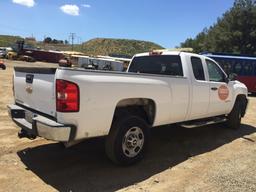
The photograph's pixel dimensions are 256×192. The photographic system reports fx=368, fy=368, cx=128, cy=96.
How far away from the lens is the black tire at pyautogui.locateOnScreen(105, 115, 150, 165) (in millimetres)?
5679

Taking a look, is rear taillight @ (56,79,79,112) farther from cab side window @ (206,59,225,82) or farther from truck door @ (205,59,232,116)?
cab side window @ (206,59,225,82)

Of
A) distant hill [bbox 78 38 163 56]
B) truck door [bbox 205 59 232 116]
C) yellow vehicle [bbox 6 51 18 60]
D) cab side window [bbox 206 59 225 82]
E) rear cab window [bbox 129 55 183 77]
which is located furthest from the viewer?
distant hill [bbox 78 38 163 56]

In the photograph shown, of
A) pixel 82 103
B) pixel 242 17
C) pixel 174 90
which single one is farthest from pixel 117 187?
pixel 242 17

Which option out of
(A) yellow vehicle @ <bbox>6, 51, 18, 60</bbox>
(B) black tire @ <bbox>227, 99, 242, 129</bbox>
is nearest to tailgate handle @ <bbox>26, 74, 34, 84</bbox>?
(B) black tire @ <bbox>227, 99, 242, 129</bbox>

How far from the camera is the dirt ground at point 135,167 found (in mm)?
5242

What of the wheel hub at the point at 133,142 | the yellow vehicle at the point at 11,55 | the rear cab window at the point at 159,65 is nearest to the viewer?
the wheel hub at the point at 133,142

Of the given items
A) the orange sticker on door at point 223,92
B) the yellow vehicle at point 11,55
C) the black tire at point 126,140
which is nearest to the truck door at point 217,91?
the orange sticker on door at point 223,92

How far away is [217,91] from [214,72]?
46 cm

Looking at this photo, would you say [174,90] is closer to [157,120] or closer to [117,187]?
[157,120]

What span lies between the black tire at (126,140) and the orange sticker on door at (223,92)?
9.38ft

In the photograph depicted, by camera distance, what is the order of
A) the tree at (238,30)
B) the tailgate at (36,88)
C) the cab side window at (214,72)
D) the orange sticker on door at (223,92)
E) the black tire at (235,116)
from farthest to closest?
the tree at (238,30), the black tire at (235,116), the orange sticker on door at (223,92), the cab side window at (214,72), the tailgate at (36,88)

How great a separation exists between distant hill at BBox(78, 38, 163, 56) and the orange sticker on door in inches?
6566

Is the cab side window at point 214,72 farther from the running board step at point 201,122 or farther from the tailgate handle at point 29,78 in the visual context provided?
the tailgate handle at point 29,78

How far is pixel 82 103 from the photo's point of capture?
5.04m
